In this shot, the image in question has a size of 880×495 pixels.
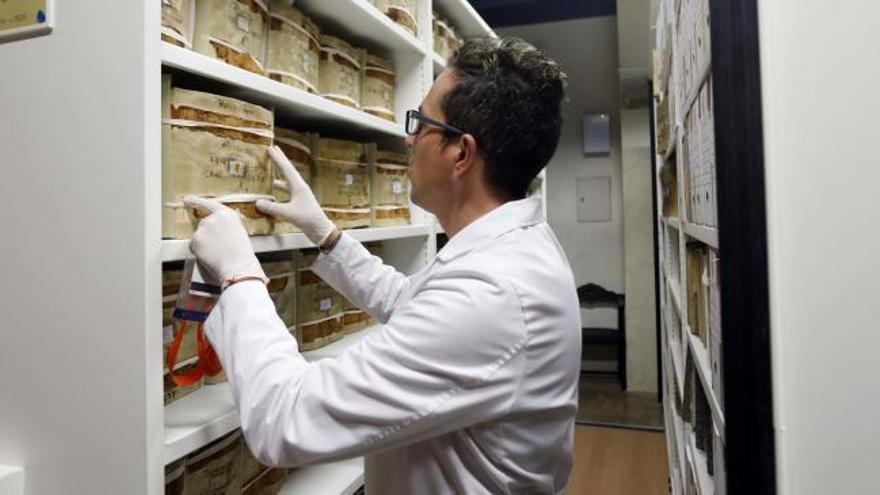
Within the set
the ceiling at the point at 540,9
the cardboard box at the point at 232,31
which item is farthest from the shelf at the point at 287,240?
the ceiling at the point at 540,9

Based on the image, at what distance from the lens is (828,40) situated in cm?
79

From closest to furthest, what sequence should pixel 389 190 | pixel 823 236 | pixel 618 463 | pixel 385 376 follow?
pixel 823 236 → pixel 385 376 → pixel 389 190 → pixel 618 463

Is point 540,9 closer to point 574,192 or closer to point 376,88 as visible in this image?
point 574,192

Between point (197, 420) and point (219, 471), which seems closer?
point (197, 420)

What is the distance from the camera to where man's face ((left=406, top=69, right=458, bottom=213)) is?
1.32 m

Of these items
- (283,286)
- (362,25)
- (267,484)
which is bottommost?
(267,484)

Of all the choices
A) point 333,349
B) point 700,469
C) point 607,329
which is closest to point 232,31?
point 333,349

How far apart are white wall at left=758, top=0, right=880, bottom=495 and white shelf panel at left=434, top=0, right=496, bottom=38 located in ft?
6.37

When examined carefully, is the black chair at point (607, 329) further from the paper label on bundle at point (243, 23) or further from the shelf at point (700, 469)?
the paper label on bundle at point (243, 23)

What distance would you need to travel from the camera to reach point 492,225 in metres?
1.23

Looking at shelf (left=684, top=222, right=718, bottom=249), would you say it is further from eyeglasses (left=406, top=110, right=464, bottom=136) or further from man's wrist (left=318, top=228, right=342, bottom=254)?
man's wrist (left=318, top=228, right=342, bottom=254)

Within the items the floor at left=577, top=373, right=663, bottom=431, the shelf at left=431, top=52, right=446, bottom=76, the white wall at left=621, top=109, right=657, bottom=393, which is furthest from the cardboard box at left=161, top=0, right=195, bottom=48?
the white wall at left=621, top=109, right=657, bottom=393

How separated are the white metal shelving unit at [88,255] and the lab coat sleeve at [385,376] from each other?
15 cm

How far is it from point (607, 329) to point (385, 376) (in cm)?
514
